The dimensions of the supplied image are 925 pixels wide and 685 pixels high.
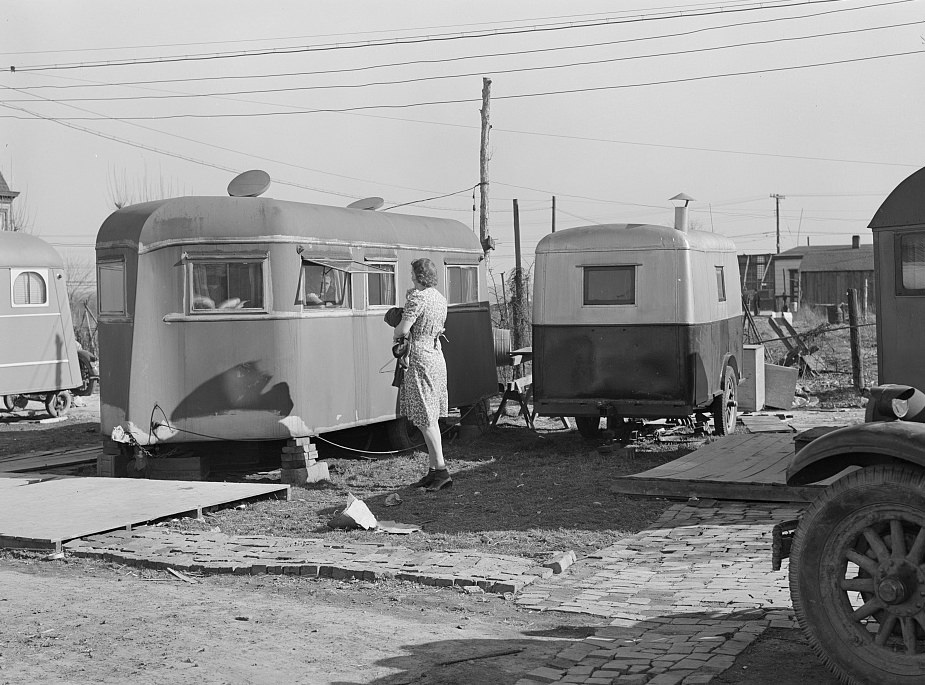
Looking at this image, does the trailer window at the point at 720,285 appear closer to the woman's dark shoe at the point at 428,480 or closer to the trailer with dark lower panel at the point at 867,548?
the woman's dark shoe at the point at 428,480

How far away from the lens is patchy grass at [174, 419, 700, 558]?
8.13 m

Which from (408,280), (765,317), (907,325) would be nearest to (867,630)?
(907,325)

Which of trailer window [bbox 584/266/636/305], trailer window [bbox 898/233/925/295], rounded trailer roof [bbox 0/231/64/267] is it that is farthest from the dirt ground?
rounded trailer roof [bbox 0/231/64/267]

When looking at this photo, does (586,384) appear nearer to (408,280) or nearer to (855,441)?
(408,280)

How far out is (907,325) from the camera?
29.8ft

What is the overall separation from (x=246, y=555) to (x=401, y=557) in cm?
107

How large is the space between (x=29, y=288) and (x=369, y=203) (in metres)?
7.31

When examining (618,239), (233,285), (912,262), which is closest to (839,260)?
(618,239)

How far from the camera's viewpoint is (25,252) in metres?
18.5

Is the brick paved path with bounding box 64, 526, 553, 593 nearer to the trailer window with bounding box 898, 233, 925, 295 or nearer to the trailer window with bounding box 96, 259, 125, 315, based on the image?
the trailer window with bounding box 96, 259, 125, 315

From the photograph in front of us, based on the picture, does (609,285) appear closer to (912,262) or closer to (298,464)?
(298,464)

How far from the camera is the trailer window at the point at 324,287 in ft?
37.8

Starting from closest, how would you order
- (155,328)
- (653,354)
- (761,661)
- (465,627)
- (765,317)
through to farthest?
1. (761,661)
2. (465,627)
3. (155,328)
4. (653,354)
5. (765,317)

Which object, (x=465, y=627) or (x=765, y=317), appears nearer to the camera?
(x=465, y=627)
